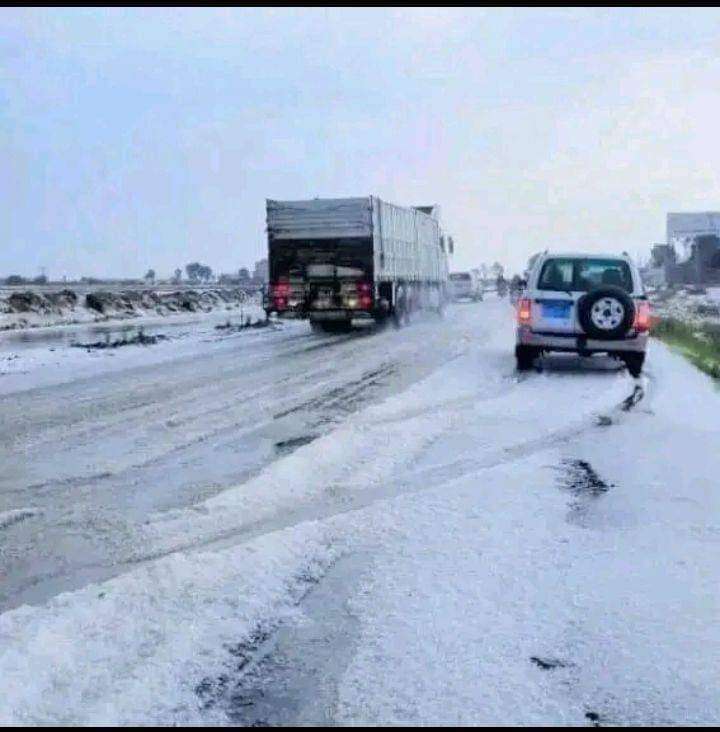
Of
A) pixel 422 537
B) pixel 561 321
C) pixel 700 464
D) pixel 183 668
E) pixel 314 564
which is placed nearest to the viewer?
pixel 183 668

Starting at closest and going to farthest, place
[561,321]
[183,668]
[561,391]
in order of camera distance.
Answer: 1. [183,668]
2. [561,391]
3. [561,321]

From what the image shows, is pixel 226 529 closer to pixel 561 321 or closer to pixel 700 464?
pixel 700 464

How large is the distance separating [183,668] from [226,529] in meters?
1.96

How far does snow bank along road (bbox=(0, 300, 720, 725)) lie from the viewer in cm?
351

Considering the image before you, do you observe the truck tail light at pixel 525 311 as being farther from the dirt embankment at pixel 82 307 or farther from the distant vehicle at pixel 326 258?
the dirt embankment at pixel 82 307

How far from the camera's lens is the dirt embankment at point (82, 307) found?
36.1 meters

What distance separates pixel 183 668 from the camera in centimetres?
368

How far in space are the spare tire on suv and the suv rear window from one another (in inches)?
25.6

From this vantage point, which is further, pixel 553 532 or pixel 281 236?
pixel 281 236

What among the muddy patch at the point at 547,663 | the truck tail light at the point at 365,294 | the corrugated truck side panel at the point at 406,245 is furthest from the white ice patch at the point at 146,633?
the corrugated truck side panel at the point at 406,245

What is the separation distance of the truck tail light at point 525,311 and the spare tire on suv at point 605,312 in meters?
0.84

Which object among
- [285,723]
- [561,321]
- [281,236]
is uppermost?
[281,236]

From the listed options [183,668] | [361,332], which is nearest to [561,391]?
[183,668]

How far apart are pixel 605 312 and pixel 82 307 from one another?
32303mm
